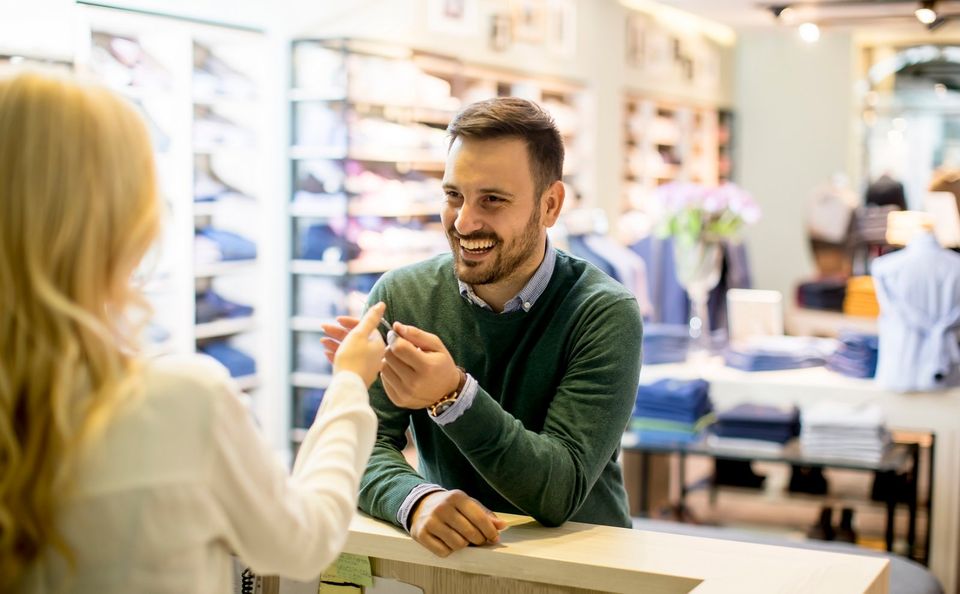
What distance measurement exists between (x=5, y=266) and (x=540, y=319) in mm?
1102

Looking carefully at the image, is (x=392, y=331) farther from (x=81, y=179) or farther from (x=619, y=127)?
(x=619, y=127)

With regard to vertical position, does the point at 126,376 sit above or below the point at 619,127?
below

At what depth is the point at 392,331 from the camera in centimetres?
167

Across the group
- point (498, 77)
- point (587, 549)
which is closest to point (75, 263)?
point (587, 549)

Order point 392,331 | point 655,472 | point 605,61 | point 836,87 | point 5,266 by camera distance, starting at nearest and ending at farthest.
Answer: point 5,266
point 392,331
point 655,472
point 605,61
point 836,87

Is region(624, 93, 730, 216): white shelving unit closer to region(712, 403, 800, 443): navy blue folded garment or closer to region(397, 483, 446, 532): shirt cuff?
region(712, 403, 800, 443): navy blue folded garment

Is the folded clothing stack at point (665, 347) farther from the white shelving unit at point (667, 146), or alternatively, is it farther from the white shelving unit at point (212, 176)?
the white shelving unit at point (667, 146)

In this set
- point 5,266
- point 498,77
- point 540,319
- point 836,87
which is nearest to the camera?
point 5,266

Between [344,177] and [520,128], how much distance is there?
4.12 m

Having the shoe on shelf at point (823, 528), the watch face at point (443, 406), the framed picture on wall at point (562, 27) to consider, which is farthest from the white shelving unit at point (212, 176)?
the watch face at point (443, 406)

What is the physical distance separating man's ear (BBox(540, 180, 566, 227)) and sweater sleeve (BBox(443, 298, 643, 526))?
8.6 inches

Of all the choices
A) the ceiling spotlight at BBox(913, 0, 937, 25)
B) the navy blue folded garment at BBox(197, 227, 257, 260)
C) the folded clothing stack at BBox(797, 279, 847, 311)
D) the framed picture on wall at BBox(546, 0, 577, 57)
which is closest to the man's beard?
the navy blue folded garment at BBox(197, 227, 257, 260)

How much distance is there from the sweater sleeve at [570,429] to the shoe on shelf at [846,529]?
312cm

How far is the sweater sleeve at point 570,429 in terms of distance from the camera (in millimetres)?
1730
